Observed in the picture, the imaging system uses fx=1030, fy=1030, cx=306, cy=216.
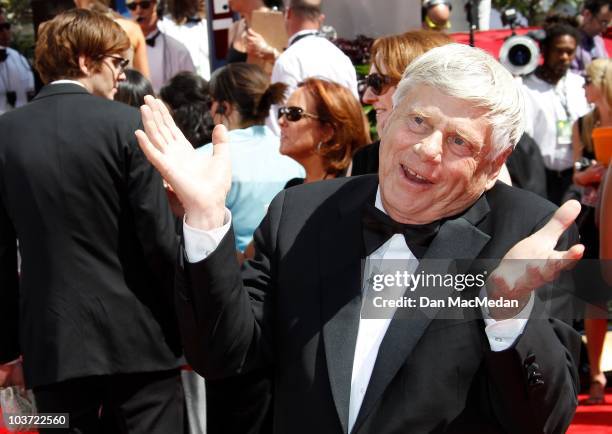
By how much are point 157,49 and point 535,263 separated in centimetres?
681

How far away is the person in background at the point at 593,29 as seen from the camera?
10031 mm

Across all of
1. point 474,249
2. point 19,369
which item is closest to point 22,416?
point 19,369

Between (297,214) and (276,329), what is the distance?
0.29 meters

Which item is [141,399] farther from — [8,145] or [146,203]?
[8,145]

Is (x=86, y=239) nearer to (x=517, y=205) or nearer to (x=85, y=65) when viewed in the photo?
(x=85, y=65)

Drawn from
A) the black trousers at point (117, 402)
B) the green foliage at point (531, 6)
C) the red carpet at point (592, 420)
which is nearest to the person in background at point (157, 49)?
the red carpet at point (592, 420)

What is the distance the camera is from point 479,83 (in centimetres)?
228

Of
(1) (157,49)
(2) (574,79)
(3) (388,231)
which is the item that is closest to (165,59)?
(1) (157,49)

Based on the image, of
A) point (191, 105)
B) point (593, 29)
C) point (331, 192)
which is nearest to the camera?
point (331, 192)

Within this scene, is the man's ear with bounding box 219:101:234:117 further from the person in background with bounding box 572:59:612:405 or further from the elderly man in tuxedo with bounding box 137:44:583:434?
the elderly man in tuxedo with bounding box 137:44:583:434

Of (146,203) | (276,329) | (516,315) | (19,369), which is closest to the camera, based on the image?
(516,315)

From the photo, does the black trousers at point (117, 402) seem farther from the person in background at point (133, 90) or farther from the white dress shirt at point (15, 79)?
the white dress shirt at point (15, 79)

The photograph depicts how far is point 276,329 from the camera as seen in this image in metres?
2.47

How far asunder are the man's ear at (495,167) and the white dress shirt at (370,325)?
9.7 inches
